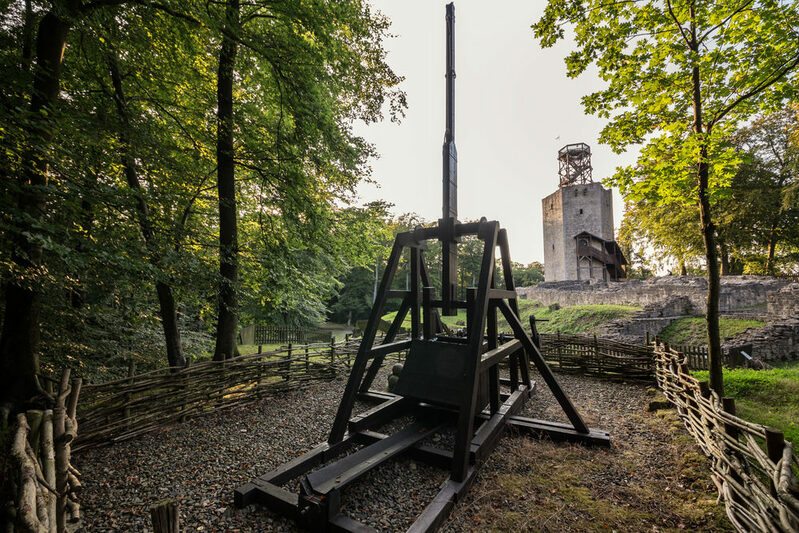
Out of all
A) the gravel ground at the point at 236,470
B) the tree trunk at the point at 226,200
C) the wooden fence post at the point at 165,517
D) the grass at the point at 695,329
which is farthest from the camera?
the grass at the point at 695,329

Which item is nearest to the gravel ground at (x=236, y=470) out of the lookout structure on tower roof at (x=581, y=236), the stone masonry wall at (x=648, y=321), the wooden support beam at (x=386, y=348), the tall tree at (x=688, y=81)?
the wooden support beam at (x=386, y=348)

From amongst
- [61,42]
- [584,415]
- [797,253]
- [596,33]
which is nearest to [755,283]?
[797,253]

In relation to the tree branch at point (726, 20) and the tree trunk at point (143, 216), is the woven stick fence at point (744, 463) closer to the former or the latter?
the tree branch at point (726, 20)

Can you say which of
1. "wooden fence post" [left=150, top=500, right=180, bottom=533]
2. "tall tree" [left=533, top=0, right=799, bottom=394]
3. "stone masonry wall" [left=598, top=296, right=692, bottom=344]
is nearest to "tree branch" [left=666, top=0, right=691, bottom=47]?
"tall tree" [left=533, top=0, right=799, bottom=394]

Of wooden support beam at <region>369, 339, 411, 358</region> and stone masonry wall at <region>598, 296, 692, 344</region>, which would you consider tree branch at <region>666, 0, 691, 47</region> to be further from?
stone masonry wall at <region>598, 296, 692, 344</region>

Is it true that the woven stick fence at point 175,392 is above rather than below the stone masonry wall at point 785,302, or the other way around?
below

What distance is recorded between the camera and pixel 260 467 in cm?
409

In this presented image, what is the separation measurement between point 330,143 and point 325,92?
206cm

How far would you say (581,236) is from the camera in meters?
34.1

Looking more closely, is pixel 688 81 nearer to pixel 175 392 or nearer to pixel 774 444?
pixel 774 444

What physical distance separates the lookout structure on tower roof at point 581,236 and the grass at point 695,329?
62.9 feet

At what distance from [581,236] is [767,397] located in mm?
31178

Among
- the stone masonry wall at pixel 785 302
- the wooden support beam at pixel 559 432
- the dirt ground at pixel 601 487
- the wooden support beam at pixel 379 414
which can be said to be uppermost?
the stone masonry wall at pixel 785 302

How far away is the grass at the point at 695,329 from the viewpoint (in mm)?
12281
